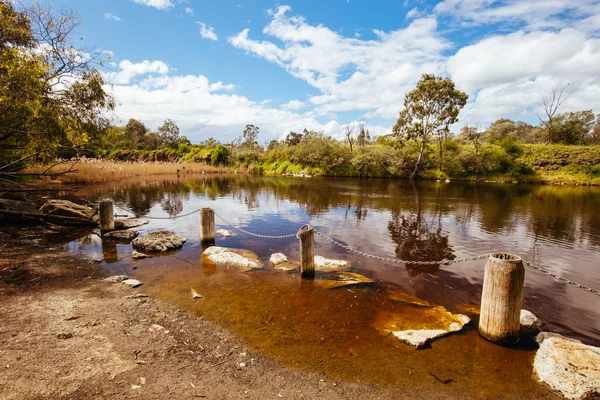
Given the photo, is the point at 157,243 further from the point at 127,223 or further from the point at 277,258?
the point at 127,223

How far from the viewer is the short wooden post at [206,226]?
10507mm

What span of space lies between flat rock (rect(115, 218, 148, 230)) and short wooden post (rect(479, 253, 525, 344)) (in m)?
13.2

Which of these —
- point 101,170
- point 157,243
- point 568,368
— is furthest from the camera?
point 101,170

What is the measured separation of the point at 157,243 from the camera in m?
9.90

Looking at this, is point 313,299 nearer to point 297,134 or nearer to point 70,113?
point 70,113

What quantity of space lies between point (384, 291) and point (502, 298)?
9.26 ft

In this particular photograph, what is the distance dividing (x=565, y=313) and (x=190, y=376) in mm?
7678

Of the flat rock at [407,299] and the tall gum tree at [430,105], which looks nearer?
the flat rock at [407,299]

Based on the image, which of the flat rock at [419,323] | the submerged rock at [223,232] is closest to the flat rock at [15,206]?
A: the submerged rock at [223,232]

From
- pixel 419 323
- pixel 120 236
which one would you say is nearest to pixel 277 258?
pixel 419 323

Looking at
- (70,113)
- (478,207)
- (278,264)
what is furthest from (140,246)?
(478,207)

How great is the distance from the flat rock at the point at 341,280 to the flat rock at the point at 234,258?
2.05 metres

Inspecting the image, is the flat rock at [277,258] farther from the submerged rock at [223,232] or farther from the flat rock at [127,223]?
the flat rock at [127,223]

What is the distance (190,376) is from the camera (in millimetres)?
3975
